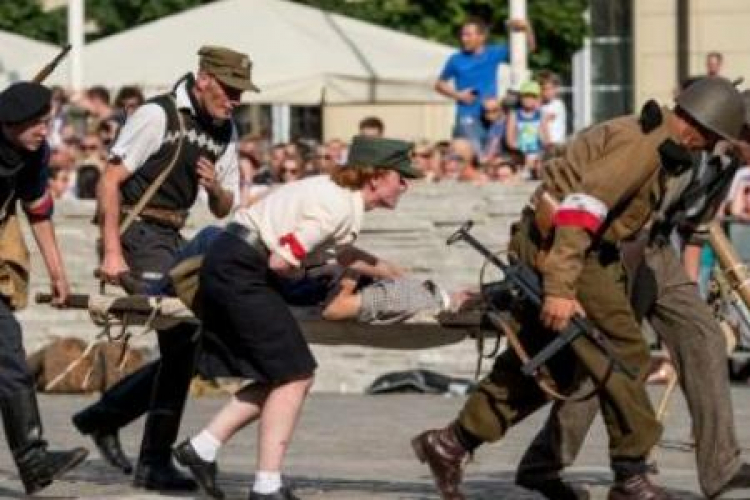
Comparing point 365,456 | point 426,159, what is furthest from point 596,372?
point 426,159

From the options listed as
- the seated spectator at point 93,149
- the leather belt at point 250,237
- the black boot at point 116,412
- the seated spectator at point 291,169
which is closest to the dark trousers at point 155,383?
the black boot at point 116,412

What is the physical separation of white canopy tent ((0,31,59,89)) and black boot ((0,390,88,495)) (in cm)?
1737

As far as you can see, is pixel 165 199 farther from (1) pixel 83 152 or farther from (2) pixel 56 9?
(2) pixel 56 9

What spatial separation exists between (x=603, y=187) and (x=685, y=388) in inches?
58.6

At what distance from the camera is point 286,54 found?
29.6 metres

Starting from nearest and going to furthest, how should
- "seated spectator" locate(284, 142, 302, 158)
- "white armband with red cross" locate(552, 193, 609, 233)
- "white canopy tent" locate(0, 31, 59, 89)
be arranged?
"white armband with red cross" locate(552, 193, 609, 233) → "seated spectator" locate(284, 142, 302, 158) → "white canopy tent" locate(0, 31, 59, 89)

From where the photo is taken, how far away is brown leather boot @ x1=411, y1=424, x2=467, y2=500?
1225cm

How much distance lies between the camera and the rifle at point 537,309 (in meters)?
11.7

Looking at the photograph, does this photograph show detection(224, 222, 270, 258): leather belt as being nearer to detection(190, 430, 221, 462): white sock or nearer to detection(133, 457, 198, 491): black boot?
detection(190, 430, 221, 462): white sock

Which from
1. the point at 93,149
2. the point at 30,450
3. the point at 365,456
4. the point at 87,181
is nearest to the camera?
the point at 30,450

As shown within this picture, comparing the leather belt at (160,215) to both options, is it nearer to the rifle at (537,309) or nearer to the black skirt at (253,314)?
the black skirt at (253,314)

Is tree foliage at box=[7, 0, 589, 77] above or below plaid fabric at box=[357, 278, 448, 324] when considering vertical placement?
above

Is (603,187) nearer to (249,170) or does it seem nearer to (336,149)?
(249,170)

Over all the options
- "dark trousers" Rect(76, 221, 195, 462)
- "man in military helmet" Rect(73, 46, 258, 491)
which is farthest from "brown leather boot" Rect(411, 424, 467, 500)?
"man in military helmet" Rect(73, 46, 258, 491)
